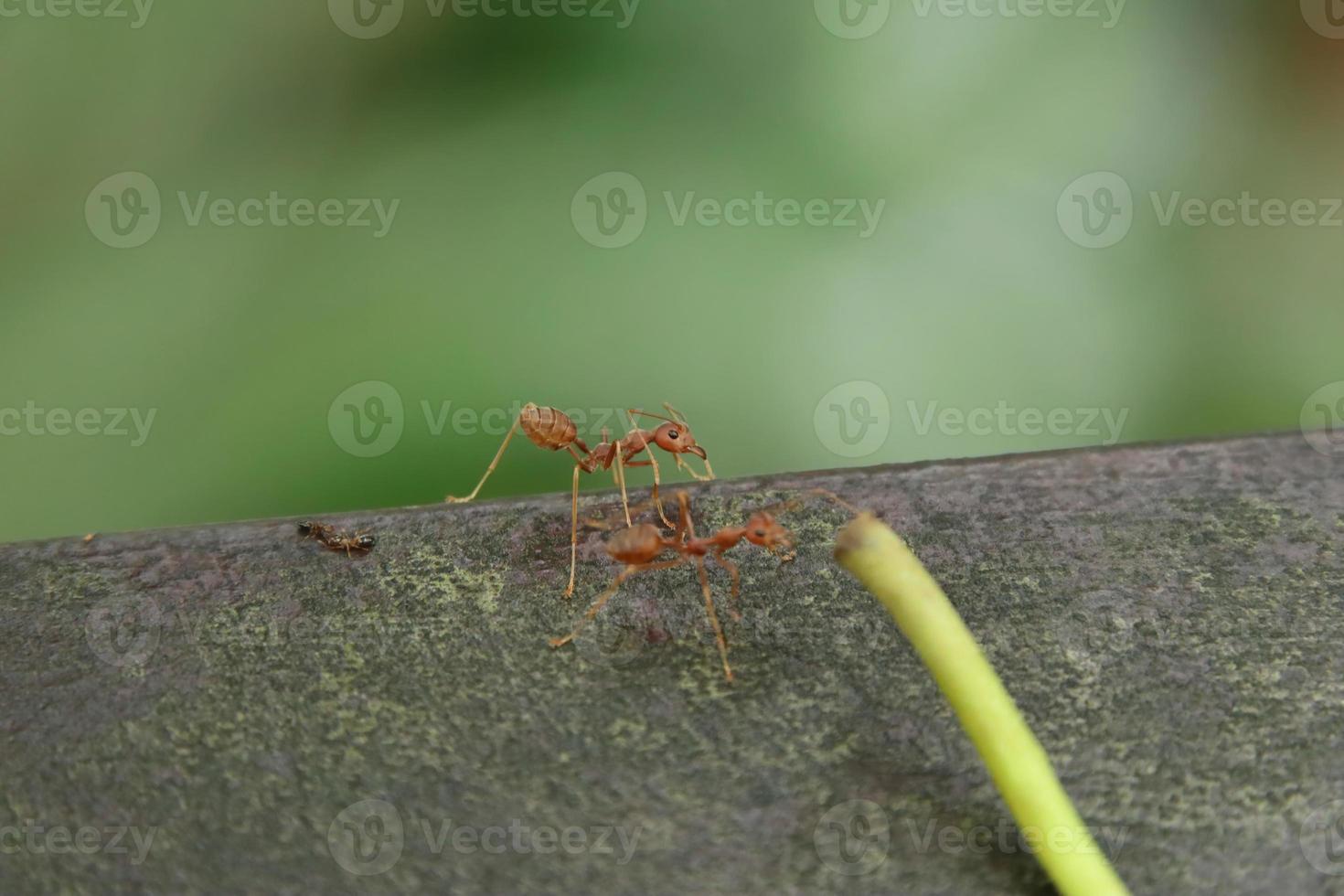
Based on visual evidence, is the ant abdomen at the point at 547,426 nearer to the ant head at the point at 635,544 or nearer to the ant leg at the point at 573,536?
the ant leg at the point at 573,536

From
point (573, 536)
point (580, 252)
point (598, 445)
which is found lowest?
point (573, 536)

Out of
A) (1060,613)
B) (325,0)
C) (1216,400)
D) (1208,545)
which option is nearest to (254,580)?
(1060,613)

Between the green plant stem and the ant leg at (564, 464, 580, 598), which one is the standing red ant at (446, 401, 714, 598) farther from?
the green plant stem

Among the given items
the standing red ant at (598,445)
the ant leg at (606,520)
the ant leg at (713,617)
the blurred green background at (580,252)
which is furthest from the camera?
the blurred green background at (580,252)

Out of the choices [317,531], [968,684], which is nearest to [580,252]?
[317,531]

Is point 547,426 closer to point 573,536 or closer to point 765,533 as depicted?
point 573,536

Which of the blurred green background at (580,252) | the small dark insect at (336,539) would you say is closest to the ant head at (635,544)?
the small dark insect at (336,539)

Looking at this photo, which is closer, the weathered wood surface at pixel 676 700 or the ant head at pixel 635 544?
the weathered wood surface at pixel 676 700
